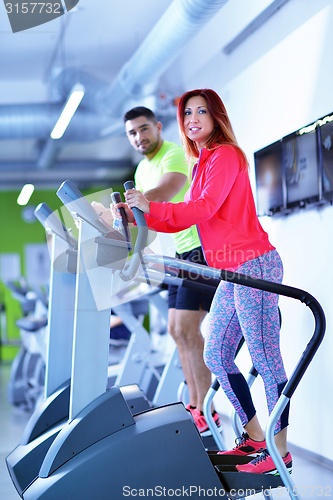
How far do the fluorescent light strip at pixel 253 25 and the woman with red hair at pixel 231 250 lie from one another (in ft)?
5.54

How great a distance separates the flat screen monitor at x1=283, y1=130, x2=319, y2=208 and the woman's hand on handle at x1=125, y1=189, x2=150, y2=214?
1.30 m

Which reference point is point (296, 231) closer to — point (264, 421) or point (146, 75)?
point (264, 421)

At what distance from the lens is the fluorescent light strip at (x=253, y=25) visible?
10.7ft

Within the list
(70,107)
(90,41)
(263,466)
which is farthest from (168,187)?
(90,41)

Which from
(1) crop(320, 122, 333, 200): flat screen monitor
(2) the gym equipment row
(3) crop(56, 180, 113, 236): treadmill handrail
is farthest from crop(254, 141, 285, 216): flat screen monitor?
(3) crop(56, 180, 113, 236): treadmill handrail

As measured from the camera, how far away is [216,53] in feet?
14.4

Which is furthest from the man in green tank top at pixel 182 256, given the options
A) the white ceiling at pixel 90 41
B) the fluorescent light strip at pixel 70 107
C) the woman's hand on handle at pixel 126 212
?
the fluorescent light strip at pixel 70 107

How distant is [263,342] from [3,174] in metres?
8.56

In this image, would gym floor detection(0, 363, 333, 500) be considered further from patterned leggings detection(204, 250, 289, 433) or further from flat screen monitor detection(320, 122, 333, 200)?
flat screen monitor detection(320, 122, 333, 200)

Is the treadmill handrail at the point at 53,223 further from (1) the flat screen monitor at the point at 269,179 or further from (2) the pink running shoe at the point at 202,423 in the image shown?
(1) the flat screen monitor at the point at 269,179

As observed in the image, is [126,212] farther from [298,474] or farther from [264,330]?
[298,474]

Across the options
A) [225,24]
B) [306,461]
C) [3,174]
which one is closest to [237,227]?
[306,461]

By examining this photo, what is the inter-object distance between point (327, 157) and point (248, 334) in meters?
1.19

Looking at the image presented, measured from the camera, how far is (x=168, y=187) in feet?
8.06
